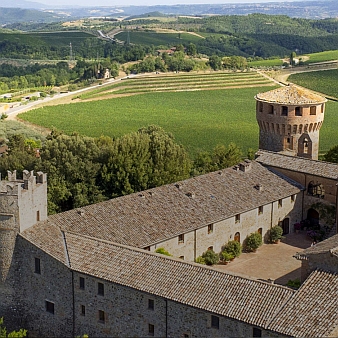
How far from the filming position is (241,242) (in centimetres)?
4381

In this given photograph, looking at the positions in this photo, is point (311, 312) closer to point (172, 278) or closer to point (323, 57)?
point (172, 278)

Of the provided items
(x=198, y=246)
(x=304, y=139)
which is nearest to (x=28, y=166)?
(x=198, y=246)

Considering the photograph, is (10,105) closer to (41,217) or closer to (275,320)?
(41,217)

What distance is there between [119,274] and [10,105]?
93.2m

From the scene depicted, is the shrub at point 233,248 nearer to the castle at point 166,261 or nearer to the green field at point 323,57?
the castle at point 166,261

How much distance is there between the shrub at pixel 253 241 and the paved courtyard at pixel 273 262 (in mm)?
393

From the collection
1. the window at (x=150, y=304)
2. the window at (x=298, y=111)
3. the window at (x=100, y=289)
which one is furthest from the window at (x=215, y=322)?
the window at (x=298, y=111)

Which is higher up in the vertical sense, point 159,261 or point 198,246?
point 159,261

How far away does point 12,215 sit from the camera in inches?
1334

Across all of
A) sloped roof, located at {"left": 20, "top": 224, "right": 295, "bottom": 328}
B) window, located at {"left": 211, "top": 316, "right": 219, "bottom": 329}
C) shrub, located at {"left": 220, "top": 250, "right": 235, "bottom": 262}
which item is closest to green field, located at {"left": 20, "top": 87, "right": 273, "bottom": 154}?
shrub, located at {"left": 220, "top": 250, "right": 235, "bottom": 262}

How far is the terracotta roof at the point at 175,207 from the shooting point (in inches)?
→ 1458

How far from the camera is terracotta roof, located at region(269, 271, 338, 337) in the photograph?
1009 inches

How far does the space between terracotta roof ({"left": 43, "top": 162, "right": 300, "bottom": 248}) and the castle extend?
7 cm

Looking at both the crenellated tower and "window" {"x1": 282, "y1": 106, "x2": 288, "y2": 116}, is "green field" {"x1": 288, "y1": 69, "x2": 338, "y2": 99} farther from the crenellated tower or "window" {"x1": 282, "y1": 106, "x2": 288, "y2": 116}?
the crenellated tower
